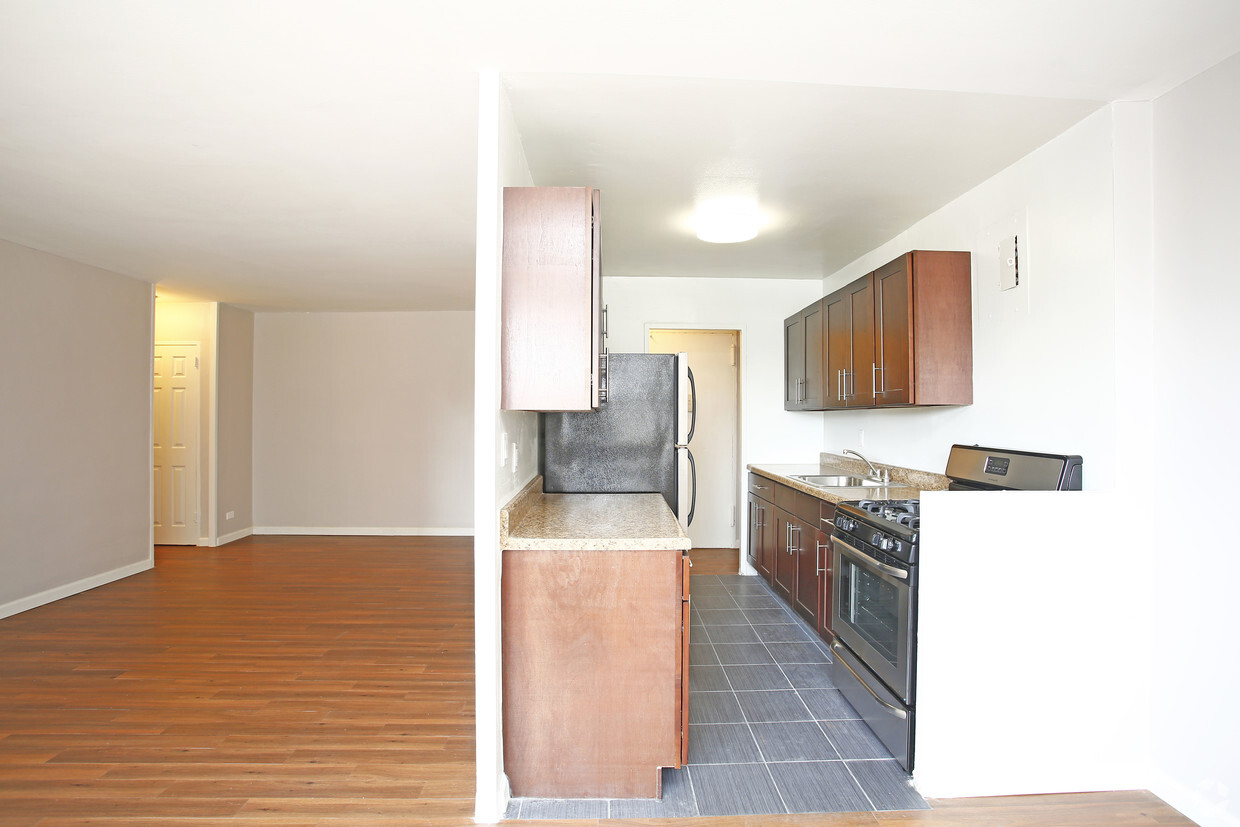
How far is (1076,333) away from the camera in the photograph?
2.45 meters

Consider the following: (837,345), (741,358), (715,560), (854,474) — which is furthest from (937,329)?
(715,560)

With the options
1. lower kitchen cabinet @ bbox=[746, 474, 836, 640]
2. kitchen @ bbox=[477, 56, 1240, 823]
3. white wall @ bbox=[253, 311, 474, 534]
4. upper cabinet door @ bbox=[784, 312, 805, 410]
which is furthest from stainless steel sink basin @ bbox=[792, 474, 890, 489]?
white wall @ bbox=[253, 311, 474, 534]

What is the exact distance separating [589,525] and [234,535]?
559 cm

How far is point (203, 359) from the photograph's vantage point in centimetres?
628

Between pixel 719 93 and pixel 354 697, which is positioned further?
pixel 354 697

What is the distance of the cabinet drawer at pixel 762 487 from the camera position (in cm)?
451

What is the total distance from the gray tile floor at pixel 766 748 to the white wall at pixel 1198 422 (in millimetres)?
862

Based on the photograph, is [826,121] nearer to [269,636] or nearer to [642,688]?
[642,688]

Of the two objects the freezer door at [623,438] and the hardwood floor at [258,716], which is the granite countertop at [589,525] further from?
the hardwood floor at [258,716]

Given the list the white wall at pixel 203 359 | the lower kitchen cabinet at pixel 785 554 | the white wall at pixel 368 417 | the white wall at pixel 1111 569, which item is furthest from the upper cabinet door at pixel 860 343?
the white wall at pixel 203 359

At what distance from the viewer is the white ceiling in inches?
71.1

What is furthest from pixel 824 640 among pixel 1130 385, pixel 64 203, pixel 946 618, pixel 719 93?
pixel 64 203

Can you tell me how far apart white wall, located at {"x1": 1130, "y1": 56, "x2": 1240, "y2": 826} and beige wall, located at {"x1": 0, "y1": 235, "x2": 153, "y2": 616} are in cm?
592

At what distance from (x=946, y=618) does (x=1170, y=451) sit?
0.93m
